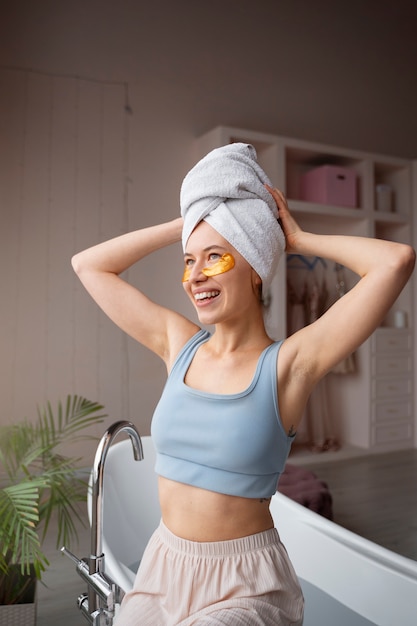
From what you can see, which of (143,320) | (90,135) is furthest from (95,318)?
(143,320)

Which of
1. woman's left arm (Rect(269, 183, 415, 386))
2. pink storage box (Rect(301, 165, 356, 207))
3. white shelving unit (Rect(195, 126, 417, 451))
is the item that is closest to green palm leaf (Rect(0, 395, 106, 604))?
woman's left arm (Rect(269, 183, 415, 386))

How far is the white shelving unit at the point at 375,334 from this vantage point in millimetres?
4535

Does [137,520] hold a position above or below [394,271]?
below

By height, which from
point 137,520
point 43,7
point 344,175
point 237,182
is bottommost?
point 137,520

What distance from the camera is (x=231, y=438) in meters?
0.99

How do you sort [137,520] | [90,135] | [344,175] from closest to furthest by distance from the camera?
[137,520] → [90,135] → [344,175]

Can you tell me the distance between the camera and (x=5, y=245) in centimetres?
364

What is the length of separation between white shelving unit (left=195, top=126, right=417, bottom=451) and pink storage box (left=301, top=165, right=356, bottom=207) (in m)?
0.09

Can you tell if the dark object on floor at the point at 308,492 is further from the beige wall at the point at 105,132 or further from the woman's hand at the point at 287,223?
the woman's hand at the point at 287,223

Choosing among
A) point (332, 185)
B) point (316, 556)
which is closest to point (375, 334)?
point (332, 185)

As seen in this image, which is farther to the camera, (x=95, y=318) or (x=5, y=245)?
(x=95, y=318)

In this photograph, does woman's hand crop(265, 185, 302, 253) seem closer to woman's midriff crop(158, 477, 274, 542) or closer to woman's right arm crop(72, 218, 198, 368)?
woman's right arm crop(72, 218, 198, 368)

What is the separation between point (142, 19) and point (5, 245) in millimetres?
1812

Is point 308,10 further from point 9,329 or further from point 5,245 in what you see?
point 9,329
